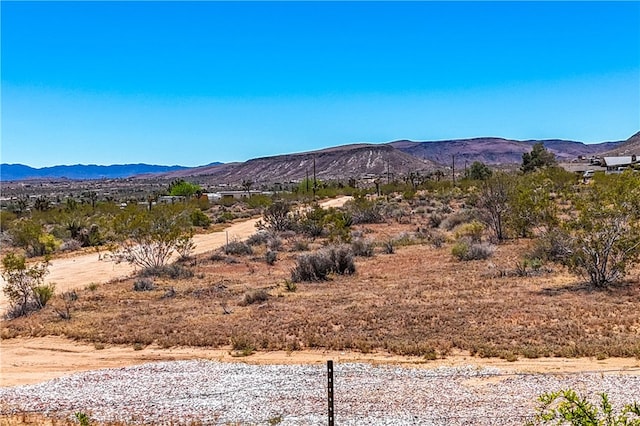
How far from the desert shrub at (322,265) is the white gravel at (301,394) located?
934 centimetres

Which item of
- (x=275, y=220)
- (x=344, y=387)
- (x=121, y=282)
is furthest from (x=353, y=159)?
(x=344, y=387)

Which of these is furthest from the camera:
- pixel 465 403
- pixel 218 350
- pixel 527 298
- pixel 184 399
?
pixel 527 298

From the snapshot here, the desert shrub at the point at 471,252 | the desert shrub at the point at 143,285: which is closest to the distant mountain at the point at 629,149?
the desert shrub at the point at 471,252

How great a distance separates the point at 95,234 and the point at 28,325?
74.6ft

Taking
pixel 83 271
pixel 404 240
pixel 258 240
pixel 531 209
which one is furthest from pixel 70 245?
pixel 531 209

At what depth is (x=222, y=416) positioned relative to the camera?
8.13 m

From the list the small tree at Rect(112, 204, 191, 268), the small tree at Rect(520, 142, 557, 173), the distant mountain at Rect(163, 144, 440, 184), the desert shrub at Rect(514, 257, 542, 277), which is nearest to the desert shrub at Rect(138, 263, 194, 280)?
the small tree at Rect(112, 204, 191, 268)

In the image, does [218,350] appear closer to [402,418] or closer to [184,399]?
[184,399]

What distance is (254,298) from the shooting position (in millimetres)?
16438

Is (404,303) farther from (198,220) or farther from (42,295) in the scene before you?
(198,220)

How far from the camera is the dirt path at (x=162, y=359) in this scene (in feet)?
32.6

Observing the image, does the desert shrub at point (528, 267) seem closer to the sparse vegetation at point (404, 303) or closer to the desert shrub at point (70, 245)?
the sparse vegetation at point (404, 303)

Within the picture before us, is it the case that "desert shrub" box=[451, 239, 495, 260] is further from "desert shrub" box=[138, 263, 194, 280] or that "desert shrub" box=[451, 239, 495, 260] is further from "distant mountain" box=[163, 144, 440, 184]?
"distant mountain" box=[163, 144, 440, 184]

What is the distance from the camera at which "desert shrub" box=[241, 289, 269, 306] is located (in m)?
16.3
